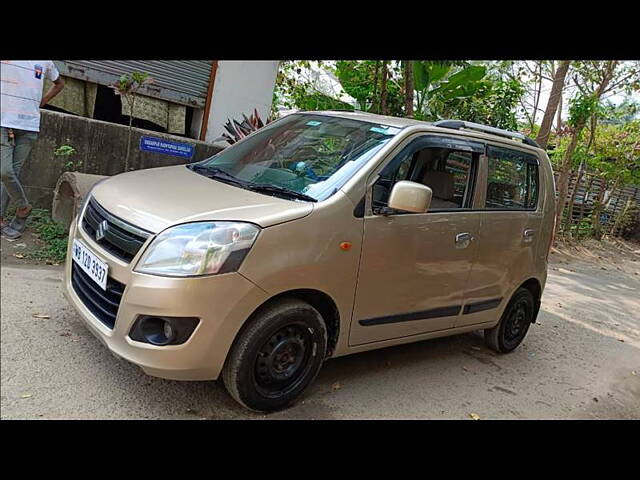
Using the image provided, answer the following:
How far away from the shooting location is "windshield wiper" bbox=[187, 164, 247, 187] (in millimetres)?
3426

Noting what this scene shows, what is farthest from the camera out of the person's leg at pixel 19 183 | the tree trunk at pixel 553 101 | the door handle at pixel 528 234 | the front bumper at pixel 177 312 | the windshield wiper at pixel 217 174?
the tree trunk at pixel 553 101

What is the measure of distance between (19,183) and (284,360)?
5.38 feet

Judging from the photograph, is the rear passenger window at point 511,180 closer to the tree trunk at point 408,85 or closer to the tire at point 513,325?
the tire at point 513,325

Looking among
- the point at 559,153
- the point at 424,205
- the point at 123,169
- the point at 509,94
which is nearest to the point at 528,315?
the point at 424,205

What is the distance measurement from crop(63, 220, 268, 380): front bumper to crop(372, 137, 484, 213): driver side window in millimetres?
1445

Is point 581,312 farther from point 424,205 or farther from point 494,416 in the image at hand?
point 424,205

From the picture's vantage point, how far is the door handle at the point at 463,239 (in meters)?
3.99

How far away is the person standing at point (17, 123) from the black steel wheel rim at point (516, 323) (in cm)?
412

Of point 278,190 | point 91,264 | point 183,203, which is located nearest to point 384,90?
point 278,190

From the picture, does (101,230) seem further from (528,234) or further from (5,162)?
(528,234)

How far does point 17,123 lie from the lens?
1936 millimetres

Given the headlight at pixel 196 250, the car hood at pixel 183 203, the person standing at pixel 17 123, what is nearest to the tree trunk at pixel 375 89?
the car hood at pixel 183 203

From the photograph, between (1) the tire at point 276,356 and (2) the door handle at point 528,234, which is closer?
(1) the tire at point 276,356

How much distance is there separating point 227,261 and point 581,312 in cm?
628
